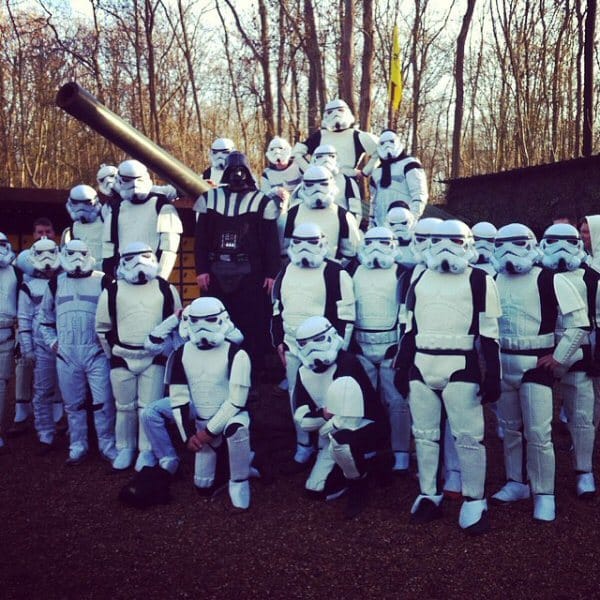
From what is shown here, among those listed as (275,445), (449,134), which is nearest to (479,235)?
(275,445)

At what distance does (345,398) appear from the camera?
197 inches

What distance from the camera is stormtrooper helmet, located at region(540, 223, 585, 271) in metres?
5.18

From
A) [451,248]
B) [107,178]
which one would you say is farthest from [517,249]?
[107,178]

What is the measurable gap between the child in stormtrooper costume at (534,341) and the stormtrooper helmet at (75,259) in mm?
3482

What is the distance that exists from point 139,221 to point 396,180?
2.92 metres

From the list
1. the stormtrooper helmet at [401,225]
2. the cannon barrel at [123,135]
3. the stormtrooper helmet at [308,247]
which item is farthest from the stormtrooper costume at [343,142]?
the stormtrooper helmet at [308,247]

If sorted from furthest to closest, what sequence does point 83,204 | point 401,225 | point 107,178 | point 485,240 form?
point 107,178 → point 83,204 → point 401,225 → point 485,240

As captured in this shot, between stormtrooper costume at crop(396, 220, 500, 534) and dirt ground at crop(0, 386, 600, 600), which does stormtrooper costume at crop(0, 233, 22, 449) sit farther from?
stormtrooper costume at crop(396, 220, 500, 534)

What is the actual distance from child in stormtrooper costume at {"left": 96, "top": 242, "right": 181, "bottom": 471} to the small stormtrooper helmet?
91.5 inches

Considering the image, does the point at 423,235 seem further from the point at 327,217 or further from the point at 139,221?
the point at 139,221

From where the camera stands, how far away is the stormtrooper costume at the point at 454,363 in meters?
4.57

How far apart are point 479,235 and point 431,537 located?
2907mm

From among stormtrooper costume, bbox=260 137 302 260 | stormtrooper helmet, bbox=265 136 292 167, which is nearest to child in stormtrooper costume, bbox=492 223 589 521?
stormtrooper costume, bbox=260 137 302 260

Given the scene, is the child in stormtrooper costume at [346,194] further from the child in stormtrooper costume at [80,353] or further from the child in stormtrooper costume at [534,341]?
the child in stormtrooper costume at [534,341]
